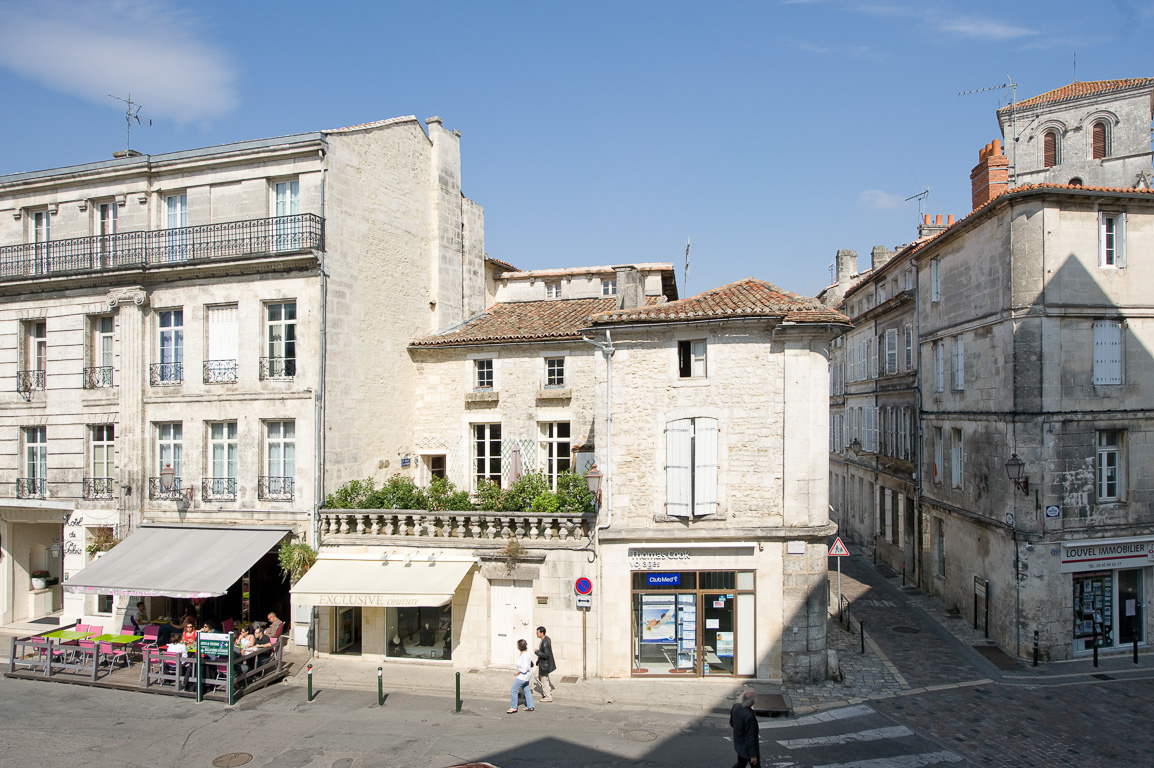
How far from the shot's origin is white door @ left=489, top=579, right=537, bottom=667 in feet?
49.4

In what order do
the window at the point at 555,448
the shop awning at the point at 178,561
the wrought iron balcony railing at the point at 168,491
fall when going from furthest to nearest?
the window at the point at 555,448
the wrought iron balcony railing at the point at 168,491
the shop awning at the point at 178,561

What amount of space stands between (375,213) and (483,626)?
10.8 m

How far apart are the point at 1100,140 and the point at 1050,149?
4.60 feet

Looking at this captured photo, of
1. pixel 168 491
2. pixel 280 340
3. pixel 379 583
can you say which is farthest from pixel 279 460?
pixel 379 583

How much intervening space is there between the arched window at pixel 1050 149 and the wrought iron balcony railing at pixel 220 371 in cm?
2692

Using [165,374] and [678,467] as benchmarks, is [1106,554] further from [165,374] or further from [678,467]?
[165,374]

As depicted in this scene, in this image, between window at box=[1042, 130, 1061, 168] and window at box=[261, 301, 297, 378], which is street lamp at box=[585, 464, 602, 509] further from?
window at box=[1042, 130, 1061, 168]

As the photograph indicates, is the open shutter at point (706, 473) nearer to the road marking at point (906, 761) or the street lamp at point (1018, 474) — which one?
the road marking at point (906, 761)

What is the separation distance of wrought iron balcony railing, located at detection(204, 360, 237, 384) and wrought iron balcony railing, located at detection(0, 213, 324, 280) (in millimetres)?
2536

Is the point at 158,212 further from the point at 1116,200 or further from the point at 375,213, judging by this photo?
the point at 1116,200

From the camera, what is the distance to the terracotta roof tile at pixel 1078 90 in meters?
23.0

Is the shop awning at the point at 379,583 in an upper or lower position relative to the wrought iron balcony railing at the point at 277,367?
lower

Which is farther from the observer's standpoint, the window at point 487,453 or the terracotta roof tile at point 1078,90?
the terracotta roof tile at point 1078,90

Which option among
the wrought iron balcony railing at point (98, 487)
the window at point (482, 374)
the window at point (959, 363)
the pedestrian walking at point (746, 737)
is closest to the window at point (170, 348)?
the wrought iron balcony railing at point (98, 487)
